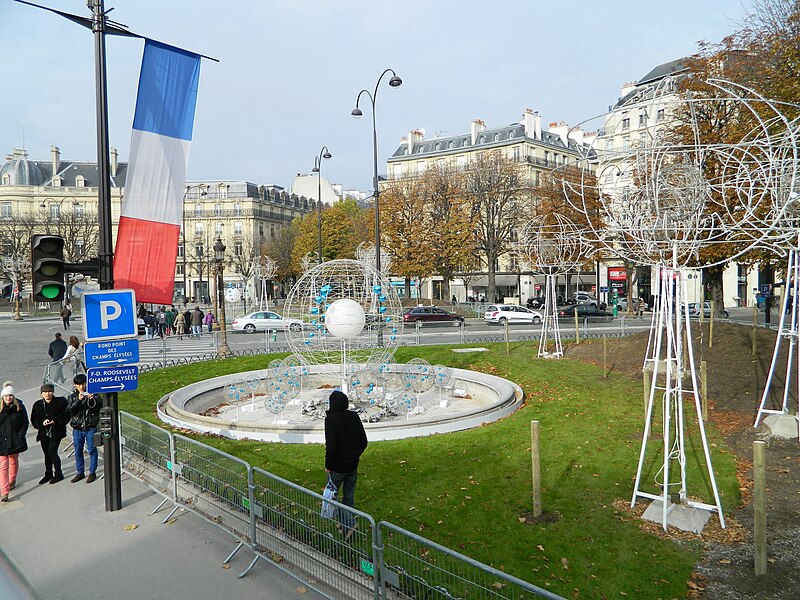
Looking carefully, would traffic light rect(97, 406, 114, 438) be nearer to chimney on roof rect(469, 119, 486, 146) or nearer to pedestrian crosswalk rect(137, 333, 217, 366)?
pedestrian crosswalk rect(137, 333, 217, 366)

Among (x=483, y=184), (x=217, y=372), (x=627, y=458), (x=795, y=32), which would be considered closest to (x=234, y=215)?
(x=483, y=184)

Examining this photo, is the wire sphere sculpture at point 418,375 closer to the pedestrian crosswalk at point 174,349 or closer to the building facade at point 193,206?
the pedestrian crosswalk at point 174,349

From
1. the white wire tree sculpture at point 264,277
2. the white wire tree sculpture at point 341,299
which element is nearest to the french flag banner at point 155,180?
the white wire tree sculpture at point 341,299

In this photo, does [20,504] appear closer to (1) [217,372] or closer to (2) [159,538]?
(2) [159,538]

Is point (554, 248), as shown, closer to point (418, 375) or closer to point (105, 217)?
point (418, 375)

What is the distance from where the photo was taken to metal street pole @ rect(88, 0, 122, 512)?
823cm

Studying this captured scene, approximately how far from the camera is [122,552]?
23.6 feet

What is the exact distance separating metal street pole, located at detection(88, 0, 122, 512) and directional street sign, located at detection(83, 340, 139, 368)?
1.72 feet

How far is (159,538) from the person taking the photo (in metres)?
7.56

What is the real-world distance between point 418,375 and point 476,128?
68.1 metres

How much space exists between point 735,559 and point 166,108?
930 cm

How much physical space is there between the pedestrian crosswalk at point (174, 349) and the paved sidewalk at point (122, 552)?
551 inches

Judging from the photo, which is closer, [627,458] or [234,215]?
[627,458]

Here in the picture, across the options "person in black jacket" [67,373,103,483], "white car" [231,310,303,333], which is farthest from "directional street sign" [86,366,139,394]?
"white car" [231,310,303,333]
